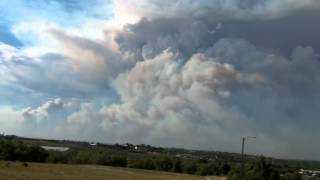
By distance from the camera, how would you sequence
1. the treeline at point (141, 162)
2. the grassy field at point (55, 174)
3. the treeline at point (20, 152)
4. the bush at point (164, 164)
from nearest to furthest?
1. the grassy field at point (55, 174)
2. the treeline at point (20, 152)
3. the treeline at point (141, 162)
4. the bush at point (164, 164)

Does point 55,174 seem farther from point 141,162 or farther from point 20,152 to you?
point 141,162

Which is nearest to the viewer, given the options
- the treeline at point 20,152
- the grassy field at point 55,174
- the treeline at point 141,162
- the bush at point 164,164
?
the grassy field at point 55,174

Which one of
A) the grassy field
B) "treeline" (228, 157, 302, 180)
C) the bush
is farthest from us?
the bush

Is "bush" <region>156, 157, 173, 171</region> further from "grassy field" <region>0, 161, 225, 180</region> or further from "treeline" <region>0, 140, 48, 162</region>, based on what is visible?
"grassy field" <region>0, 161, 225, 180</region>

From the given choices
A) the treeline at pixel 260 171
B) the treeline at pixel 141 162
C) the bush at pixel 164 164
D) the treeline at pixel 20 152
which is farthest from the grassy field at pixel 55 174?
the bush at pixel 164 164

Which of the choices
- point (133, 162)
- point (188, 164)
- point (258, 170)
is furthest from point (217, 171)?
point (258, 170)

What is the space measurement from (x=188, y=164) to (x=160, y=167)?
834 centimetres

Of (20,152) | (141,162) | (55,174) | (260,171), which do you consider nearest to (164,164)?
(141,162)

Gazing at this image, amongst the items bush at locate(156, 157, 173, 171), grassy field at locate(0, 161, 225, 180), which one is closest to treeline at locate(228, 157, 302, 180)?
grassy field at locate(0, 161, 225, 180)

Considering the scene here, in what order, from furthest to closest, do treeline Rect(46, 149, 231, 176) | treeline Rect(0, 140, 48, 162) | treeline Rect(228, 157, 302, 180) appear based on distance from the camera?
treeline Rect(46, 149, 231, 176) → treeline Rect(0, 140, 48, 162) → treeline Rect(228, 157, 302, 180)

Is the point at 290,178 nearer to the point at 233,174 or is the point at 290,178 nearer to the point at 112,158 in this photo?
the point at 233,174

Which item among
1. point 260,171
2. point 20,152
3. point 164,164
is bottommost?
point 260,171

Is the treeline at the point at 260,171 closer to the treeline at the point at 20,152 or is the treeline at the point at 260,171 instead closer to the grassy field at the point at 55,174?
the grassy field at the point at 55,174

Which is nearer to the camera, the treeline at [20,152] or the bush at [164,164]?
the treeline at [20,152]
